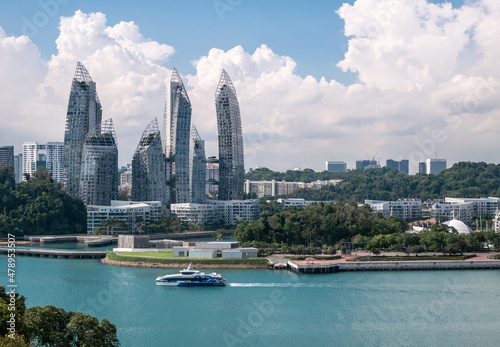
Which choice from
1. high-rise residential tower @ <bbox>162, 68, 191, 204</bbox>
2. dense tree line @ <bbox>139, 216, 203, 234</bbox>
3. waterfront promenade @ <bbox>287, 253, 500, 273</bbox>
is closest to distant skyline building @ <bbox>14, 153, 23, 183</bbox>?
high-rise residential tower @ <bbox>162, 68, 191, 204</bbox>

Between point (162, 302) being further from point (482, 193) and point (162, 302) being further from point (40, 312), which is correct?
point (482, 193)

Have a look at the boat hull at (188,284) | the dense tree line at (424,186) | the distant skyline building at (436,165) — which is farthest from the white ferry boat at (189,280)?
the distant skyline building at (436,165)

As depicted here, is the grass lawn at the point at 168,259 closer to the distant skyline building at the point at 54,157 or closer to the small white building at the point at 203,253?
the small white building at the point at 203,253

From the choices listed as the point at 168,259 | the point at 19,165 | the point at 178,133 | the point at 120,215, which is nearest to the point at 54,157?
the point at 19,165

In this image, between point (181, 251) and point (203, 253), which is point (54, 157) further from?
point (203, 253)

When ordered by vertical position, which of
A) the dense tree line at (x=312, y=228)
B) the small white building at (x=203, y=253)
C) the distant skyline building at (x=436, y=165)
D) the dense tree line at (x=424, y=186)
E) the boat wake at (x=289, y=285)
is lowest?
the boat wake at (x=289, y=285)
